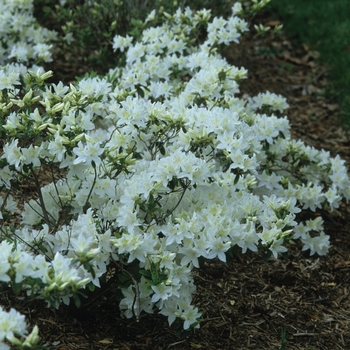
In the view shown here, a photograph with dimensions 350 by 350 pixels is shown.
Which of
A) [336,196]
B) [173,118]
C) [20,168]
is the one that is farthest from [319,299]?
[20,168]

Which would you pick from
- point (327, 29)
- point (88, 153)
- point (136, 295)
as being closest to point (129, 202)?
point (88, 153)

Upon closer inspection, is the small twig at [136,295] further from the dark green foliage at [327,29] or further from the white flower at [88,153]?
the dark green foliage at [327,29]

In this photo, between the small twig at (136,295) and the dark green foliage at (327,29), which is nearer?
the small twig at (136,295)

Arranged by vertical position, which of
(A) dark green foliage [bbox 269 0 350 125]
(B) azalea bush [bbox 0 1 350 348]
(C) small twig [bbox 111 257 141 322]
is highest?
(A) dark green foliage [bbox 269 0 350 125]

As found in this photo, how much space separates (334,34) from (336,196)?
3141 millimetres

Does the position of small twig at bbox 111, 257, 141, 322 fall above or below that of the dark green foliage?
below

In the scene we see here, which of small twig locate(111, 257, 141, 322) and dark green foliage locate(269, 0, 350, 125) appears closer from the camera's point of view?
small twig locate(111, 257, 141, 322)

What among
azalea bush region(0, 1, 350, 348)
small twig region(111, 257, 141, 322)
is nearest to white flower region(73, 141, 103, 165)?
azalea bush region(0, 1, 350, 348)

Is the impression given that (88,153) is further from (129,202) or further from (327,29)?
(327,29)

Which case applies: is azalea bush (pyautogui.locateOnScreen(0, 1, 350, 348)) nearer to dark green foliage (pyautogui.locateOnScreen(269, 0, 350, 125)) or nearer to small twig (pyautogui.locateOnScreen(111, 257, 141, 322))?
small twig (pyautogui.locateOnScreen(111, 257, 141, 322))

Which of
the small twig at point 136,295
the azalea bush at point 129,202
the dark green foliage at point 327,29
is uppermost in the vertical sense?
the dark green foliage at point 327,29

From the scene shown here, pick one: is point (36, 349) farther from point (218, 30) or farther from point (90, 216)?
point (218, 30)

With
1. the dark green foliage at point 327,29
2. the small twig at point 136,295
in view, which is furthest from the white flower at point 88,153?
the dark green foliage at point 327,29

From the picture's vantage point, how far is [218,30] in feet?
15.0
